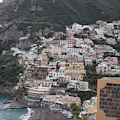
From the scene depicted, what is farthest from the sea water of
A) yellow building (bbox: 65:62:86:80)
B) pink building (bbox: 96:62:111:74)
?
pink building (bbox: 96:62:111:74)

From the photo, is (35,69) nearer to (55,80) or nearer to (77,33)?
(55,80)

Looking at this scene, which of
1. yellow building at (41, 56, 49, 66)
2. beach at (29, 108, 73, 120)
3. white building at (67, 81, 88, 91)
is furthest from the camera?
yellow building at (41, 56, 49, 66)

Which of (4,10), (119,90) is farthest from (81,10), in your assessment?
(119,90)

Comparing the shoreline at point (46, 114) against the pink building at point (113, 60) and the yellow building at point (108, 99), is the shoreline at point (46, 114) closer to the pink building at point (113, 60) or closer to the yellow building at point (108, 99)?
the pink building at point (113, 60)

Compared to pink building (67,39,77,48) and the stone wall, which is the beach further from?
the stone wall

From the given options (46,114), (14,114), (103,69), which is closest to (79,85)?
(103,69)

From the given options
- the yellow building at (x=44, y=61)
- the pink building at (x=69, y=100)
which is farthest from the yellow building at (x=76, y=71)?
the pink building at (x=69, y=100)

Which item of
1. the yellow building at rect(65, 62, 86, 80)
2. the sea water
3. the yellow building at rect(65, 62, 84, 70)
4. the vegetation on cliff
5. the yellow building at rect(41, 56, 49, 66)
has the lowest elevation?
the sea water
